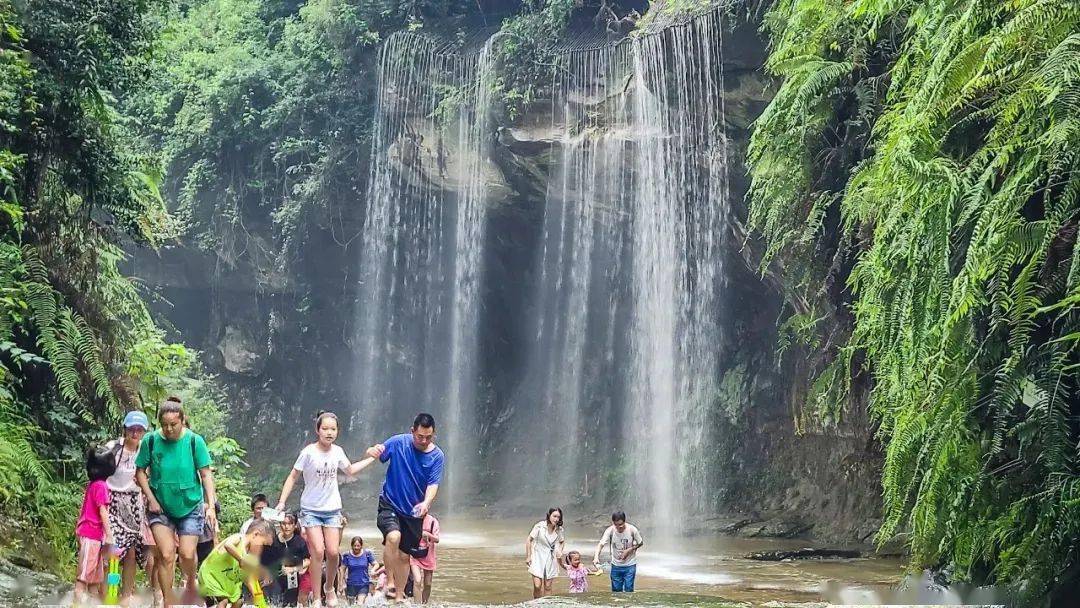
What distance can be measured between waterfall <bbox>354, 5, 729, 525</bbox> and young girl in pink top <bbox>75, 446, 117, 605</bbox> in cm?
1557

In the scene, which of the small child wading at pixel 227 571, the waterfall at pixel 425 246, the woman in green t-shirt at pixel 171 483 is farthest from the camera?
the waterfall at pixel 425 246

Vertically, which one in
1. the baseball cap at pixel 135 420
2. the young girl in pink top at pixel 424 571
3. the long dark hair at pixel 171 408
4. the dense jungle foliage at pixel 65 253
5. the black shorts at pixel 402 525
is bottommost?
the young girl in pink top at pixel 424 571

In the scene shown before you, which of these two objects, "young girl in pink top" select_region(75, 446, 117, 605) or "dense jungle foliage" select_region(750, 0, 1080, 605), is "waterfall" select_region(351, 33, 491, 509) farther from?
"young girl in pink top" select_region(75, 446, 117, 605)

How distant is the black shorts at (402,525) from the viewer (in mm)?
6918

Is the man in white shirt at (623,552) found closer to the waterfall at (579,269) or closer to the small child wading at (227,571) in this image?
the small child wading at (227,571)

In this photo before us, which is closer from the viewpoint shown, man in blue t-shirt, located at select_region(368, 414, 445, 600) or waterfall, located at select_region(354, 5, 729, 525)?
man in blue t-shirt, located at select_region(368, 414, 445, 600)

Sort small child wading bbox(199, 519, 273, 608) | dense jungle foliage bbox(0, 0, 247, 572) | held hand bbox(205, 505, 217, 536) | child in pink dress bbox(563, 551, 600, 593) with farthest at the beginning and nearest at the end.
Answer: child in pink dress bbox(563, 551, 600, 593) < dense jungle foliage bbox(0, 0, 247, 572) < held hand bbox(205, 505, 217, 536) < small child wading bbox(199, 519, 273, 608)

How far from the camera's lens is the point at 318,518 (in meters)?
6.93

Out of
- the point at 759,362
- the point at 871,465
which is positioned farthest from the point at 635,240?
the point at 871,465

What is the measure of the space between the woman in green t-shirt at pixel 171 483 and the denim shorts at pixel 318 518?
2.23ft

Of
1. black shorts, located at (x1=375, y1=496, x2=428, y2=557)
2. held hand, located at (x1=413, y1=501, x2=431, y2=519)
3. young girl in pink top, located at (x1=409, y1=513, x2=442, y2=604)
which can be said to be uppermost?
held hand, located at (x1=413, y1=501, x2=431, y2=519)

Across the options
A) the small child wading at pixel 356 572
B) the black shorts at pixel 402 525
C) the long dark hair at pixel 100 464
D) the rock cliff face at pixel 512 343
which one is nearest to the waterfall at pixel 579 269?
the rock cliff face at pixel 512 343

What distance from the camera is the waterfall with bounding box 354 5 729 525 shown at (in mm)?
21812

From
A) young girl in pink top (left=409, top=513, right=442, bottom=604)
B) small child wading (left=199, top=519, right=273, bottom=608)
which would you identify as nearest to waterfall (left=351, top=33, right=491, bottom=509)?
young girl in pink top (left=409, top=513, right=442, bottom=604)
